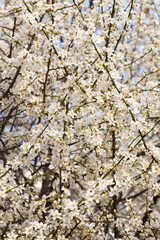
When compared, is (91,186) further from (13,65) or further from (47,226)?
(13,65)

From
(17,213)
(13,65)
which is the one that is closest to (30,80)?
(13,65)

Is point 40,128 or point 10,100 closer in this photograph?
point 40,128

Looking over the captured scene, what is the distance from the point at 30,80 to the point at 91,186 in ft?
6.45

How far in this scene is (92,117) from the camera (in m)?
3.58

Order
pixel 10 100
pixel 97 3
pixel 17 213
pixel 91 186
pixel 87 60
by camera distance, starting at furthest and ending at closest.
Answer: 1. pixel 10 100
2. pixel 97 3
3. pixel 87 60
4. pixel 17 213
5. pixel 91 186

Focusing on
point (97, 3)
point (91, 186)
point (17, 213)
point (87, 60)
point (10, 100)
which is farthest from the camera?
point (10, 100)

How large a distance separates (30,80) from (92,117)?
1222 millimetres

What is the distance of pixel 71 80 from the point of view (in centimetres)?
314

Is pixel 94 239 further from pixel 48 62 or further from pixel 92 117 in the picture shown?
pixel 48 62

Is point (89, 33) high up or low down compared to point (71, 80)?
up

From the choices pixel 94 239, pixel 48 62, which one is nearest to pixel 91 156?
pixel 94 239

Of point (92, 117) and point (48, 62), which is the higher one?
point (48, 62)

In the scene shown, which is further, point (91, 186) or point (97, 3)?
point (97, 3)

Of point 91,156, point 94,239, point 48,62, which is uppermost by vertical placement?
point 48,62
